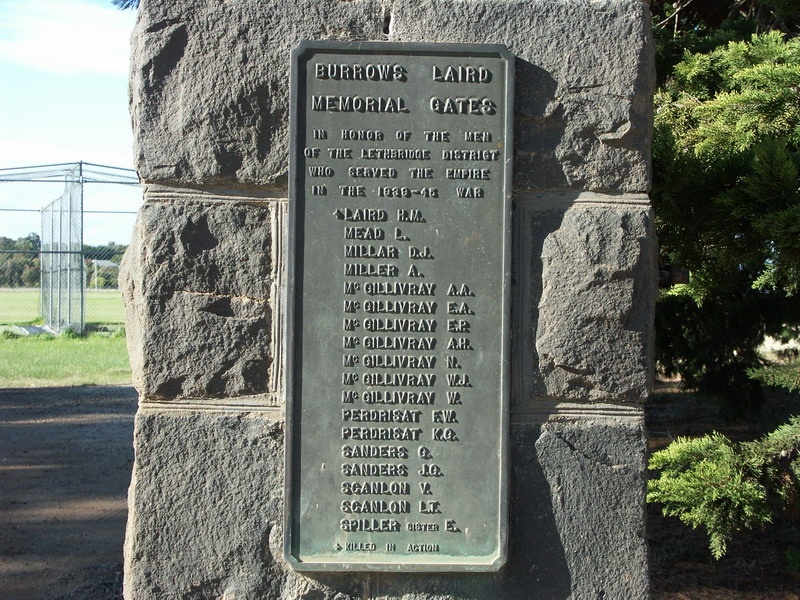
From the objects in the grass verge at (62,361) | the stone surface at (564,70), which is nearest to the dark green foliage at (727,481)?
the stone surface at (564,70)

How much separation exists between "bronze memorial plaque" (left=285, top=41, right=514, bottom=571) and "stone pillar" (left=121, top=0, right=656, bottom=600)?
0.08 m

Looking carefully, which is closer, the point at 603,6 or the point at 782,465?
the point at 603,6

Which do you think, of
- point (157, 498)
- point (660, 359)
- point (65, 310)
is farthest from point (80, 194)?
point (157, 498)

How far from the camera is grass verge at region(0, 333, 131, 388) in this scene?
33.6ft

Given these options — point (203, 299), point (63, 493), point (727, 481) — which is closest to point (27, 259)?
point (63, 493)

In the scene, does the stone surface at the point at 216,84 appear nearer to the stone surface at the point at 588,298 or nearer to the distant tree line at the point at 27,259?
the stone surface at the point at 588,298

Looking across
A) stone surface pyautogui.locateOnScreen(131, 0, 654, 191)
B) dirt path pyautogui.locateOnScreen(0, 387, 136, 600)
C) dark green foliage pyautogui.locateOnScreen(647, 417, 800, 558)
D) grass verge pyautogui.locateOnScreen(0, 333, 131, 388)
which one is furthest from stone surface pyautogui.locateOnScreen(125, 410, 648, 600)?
grass verge pyautogui.locateOnScreen(0, 333, 131, 388)

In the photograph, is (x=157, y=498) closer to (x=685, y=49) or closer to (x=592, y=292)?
(x=592, y=292)

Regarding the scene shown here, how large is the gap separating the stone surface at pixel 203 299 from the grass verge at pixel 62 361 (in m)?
8.19

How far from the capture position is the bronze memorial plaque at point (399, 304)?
256 centimetres

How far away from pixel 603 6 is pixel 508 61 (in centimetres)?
37

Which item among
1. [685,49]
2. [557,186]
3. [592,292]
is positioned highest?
[685,49]

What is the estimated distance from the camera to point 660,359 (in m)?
6.16

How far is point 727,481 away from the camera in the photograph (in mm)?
3207
